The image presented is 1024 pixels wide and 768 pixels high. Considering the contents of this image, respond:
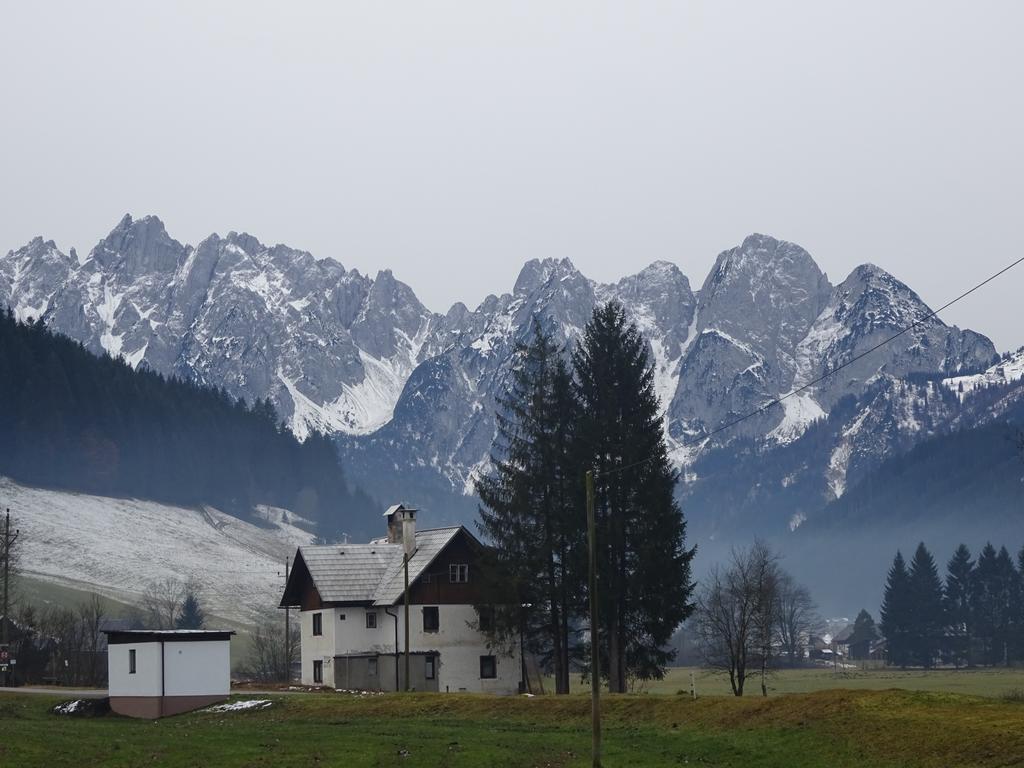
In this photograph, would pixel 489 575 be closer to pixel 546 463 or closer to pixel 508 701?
pixel 546 463

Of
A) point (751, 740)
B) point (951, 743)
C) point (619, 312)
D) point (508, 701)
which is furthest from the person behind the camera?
point (619, 312)

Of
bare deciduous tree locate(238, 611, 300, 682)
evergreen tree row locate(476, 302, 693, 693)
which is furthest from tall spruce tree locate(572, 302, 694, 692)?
bare deciduous tree locate(238, 611, 300, 682)

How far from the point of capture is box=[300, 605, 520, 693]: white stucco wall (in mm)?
83438

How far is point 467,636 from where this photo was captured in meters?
84.6

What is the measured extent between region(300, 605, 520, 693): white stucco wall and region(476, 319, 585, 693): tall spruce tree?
22.9ft

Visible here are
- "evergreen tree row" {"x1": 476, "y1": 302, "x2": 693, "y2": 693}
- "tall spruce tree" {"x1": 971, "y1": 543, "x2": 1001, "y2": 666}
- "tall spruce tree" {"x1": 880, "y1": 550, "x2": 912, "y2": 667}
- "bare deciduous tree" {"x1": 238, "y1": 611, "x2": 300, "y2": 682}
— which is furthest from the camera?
"tall spruce tree" {"x1": 880, "y1": 550, "x2": 912, "y2": 667}

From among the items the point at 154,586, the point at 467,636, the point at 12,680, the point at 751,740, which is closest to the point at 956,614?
the point at 154,586

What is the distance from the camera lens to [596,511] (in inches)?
2817

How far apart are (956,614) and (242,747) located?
15351 cm

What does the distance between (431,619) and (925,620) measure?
116 meters

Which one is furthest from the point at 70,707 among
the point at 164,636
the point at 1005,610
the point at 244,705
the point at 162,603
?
the point at 1005,610

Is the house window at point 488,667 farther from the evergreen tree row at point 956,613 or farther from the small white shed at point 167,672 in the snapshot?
the evergreen tree row at point 956,613

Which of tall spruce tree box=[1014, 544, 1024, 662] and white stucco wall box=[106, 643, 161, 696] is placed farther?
tall spruce tree box=[1014, 544, 1024, 662]

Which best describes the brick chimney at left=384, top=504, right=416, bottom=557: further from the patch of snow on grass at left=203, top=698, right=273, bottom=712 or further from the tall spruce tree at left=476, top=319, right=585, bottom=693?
the patch of snow on grass at left=203, top=698, right=273, bottom=712
